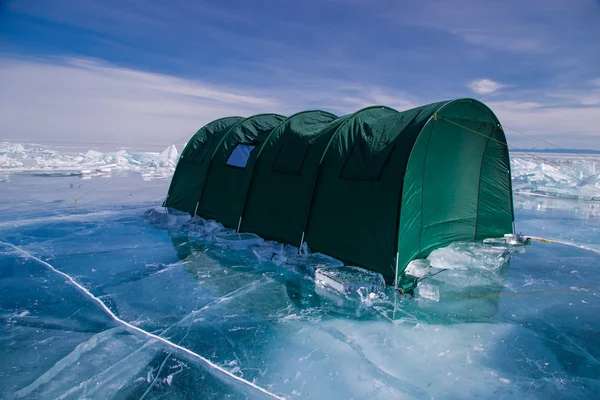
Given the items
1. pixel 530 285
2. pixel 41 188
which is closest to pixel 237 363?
pixel 530 285

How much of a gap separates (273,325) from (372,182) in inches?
131

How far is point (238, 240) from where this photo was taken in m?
9.10

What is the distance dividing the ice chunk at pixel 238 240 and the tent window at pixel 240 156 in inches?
80.9

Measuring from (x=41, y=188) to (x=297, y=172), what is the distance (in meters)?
16.3

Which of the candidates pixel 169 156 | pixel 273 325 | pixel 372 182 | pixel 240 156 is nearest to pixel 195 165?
pixel 240 156

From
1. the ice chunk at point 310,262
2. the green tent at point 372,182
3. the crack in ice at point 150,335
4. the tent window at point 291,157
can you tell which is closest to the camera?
the crack in ice at point 150,335

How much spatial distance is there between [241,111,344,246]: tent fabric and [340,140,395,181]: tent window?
2.84 feet

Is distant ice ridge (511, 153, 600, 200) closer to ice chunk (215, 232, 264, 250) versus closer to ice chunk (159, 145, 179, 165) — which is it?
ice chunk (215, 232, 264, 250)

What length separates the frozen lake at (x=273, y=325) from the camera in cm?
398

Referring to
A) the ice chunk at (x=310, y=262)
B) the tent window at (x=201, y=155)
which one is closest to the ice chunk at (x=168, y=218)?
the tent window at (x=201, y=155)

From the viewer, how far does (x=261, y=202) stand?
9.29 metres

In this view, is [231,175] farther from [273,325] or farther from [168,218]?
[273,325]

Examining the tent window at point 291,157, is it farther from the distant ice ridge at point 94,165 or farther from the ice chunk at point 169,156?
the ice chunk at point 169,156

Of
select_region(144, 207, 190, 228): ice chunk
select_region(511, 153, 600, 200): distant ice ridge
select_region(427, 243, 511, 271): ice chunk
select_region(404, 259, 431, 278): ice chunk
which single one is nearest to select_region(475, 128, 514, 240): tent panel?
select_region(427, 243, 511, 271): ice chunk
